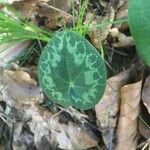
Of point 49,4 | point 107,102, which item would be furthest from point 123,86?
point 49,4

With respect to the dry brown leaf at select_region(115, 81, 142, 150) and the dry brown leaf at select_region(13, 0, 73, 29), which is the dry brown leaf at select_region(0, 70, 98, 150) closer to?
the dry brown leaf at select_region(115, 81, 142, 150)

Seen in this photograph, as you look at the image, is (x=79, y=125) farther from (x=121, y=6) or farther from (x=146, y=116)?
(x=121, y=6)

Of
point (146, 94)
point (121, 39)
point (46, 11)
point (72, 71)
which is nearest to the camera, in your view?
point (72, 71)

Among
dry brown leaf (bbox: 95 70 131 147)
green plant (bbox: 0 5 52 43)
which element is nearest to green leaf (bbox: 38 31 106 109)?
dry brown leaf (bbox: 95 70 131 147)

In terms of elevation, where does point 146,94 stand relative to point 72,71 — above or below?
below

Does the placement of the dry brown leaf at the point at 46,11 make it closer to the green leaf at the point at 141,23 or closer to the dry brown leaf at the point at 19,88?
the dry brown leaf at the point at 19,88

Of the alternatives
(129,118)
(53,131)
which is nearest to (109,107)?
(129,118)

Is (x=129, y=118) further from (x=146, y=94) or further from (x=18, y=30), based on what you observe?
(x=18, y=30)
